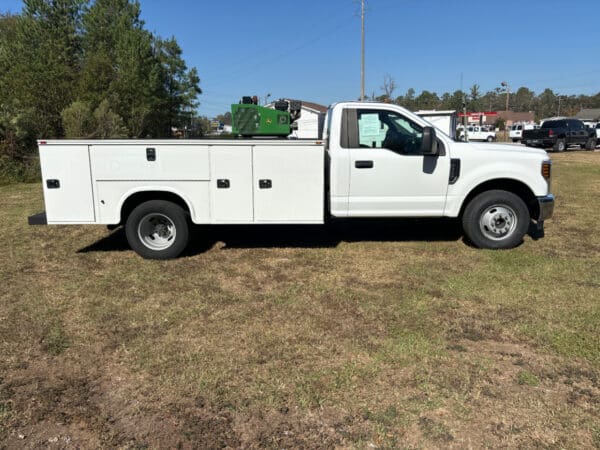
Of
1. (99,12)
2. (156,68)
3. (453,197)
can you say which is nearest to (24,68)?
(156,68)

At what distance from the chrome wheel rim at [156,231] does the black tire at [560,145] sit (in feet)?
89.1

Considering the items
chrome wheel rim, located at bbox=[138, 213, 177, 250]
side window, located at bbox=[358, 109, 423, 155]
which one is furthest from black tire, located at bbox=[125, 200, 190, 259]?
side window, located at bbox=[358, 109, 423, 155]

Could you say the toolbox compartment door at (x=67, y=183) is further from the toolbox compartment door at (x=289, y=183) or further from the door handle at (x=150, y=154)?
the toolbox compartment door at (x=289, y=183)

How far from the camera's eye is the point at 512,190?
6797 mm

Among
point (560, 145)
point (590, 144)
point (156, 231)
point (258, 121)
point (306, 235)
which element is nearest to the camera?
point (156, 231)

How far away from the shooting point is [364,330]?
428cm

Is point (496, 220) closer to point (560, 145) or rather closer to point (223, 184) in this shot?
point (223, 184)

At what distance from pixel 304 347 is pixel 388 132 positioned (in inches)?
137

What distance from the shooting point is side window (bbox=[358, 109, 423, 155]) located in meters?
6.33

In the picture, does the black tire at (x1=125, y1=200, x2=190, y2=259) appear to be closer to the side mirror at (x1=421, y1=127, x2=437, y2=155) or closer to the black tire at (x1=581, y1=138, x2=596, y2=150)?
the side mirror at (x1=421, y1=127, x2=437, y2=155)

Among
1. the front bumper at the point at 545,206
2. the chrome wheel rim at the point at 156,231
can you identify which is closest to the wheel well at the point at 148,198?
the chrome wheel rim at the point at 156,231

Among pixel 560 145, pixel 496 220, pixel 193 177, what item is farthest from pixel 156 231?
pixel 560 145

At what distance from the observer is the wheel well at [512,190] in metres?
6.62

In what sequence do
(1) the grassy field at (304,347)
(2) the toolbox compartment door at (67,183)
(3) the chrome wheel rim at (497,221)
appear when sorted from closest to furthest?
(1) the grassy field at (304,347)
(2) the toolbox compartment door at (67,183)
(3) the chrome wheel rim at (497,221)
